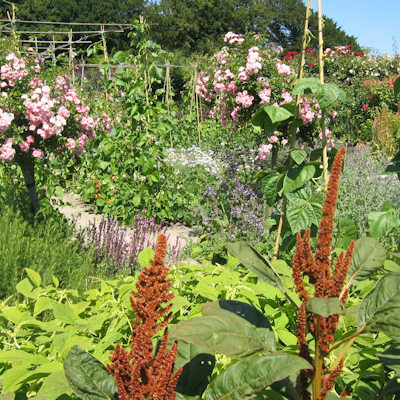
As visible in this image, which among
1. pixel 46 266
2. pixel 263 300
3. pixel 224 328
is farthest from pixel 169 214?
pixel 224 328

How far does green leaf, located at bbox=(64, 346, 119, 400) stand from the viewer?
2.28 ft

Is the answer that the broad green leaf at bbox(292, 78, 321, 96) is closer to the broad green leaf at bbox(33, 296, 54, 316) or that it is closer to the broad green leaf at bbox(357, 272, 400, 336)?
the broad green leaf at bbox(357, 272, 400, 336)

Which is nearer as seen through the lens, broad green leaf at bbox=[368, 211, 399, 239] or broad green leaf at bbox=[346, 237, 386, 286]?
broad green leaf at bbox=[346, 237, 386, 286]

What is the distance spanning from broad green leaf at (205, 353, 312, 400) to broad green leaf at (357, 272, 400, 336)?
6.8 inches

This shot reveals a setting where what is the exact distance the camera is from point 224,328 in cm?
69

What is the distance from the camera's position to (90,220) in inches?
198

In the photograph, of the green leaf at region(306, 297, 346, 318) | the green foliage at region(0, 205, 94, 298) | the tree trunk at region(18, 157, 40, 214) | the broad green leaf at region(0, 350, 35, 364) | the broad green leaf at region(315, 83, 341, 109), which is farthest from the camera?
the tree trunk at region(18, 157, 40, 214)

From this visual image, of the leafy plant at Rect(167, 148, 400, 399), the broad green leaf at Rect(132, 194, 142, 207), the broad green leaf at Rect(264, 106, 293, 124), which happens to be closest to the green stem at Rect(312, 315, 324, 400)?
the leafy plant at Rect(167, 148, 400, 399)

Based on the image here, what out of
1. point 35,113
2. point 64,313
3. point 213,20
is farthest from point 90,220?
point 213,20

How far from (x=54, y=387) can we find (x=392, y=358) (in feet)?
2.12

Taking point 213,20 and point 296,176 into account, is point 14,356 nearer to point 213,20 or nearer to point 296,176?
point 296,176

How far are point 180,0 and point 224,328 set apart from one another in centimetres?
4159

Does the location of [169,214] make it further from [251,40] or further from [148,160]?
[251,40]

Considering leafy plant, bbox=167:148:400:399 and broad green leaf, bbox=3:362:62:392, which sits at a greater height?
leafy plant, bbox=167:148:400:399
